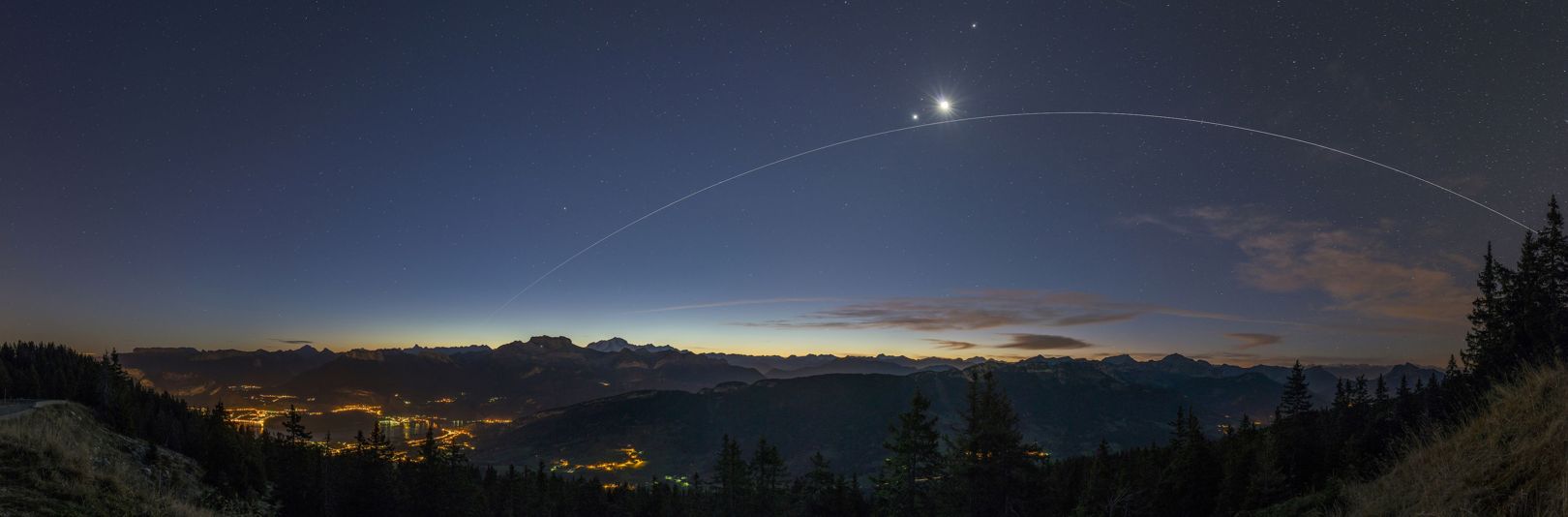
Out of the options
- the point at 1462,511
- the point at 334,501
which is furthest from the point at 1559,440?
the point at 334,501

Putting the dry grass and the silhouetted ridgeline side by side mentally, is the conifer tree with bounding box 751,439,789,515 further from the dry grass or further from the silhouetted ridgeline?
the dry grass

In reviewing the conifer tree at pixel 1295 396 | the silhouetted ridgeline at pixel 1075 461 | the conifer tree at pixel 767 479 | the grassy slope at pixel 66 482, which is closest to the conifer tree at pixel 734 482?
the silhouetted ridgeline at pixel 1075 461

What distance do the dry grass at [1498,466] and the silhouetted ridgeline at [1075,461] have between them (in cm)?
3

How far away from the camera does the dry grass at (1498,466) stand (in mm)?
7695

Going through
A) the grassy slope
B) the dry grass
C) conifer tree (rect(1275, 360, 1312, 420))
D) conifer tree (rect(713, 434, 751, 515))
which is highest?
the dry grass

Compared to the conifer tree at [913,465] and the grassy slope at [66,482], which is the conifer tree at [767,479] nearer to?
the conifer tree at [913,465]

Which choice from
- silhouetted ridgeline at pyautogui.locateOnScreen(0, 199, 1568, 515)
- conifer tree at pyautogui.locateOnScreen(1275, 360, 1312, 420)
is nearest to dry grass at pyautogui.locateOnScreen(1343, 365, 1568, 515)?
silhouetted ridgeline at pyautogui.locateOnScreen(0, 199, 1568, 515)

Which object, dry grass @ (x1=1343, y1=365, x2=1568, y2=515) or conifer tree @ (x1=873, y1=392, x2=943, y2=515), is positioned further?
conifer tree @ (x1=873, y1=392, x2=943, y2=515)

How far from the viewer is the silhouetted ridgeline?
30.9 ft

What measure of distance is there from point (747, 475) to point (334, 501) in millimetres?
52747

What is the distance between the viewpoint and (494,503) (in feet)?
291

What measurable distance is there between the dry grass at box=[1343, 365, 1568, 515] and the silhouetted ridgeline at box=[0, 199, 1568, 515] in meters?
0.03

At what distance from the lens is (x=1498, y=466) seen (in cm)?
838

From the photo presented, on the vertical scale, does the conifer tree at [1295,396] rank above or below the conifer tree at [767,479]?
above
